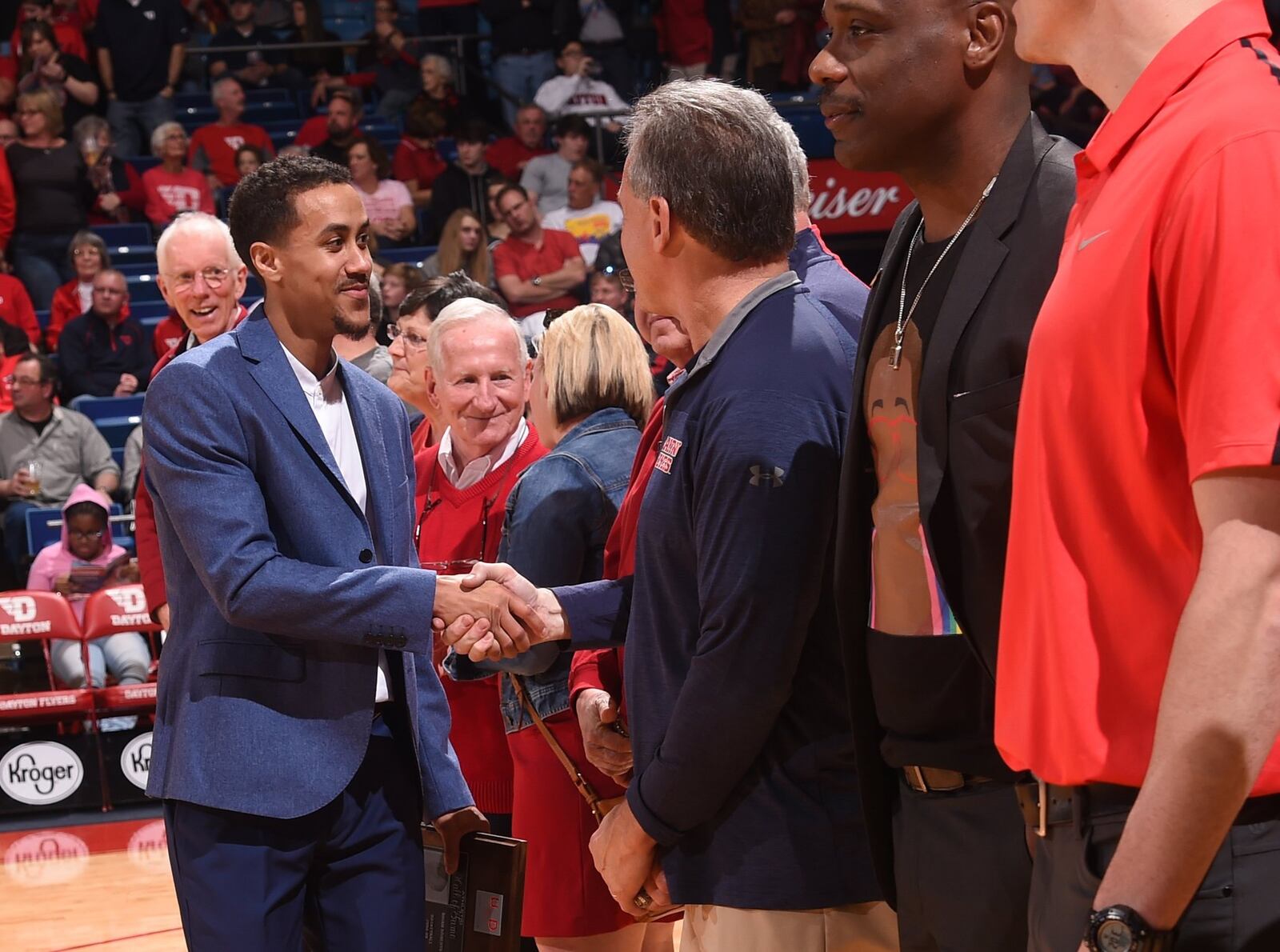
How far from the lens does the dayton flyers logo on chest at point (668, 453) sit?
83.4 inches

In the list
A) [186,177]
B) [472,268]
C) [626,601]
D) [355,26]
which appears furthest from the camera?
[355,26]

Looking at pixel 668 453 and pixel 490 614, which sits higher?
pixel 668 453

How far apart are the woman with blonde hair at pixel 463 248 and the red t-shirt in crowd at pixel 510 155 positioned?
6.45ft

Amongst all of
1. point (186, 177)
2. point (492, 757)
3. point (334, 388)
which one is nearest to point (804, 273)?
point (334, 388)

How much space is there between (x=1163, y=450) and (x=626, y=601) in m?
1.52

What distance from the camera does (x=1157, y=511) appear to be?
1195 millimetres

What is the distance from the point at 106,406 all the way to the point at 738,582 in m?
8.46

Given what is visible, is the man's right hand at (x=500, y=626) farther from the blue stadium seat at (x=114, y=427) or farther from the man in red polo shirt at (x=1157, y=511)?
the blue stadium seat at (x=114, y=427)

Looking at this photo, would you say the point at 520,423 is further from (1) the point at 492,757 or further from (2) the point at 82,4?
(2) the point at 82,4

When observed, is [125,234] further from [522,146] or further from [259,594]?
[259,594]

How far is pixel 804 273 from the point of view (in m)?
2.76

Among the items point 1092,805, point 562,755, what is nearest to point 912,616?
point 1092,805

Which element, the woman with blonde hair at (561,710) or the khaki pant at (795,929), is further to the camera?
the woman with blonde hair at (561,710)

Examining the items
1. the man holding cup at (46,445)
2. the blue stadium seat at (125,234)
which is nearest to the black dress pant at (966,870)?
the man holding cup at (46,445)
